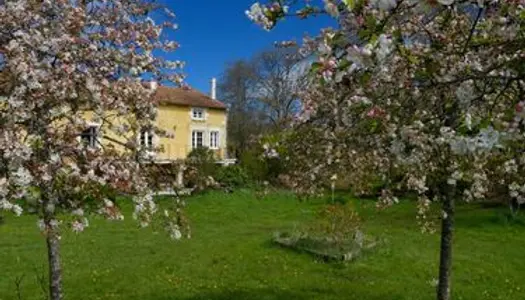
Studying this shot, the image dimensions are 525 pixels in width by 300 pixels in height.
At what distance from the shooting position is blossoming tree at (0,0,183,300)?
554 centimetres

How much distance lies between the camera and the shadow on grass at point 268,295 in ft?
39.4

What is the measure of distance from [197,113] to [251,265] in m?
35.9

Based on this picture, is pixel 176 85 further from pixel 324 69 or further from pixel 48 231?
pixel 324 69

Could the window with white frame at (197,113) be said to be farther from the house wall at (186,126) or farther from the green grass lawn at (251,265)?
the green grass lawn at (251,265)

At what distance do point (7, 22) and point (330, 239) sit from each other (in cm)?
1105

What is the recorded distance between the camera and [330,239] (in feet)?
53.3

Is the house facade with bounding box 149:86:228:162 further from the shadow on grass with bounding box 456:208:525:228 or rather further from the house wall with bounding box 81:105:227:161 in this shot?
the shadow on grass with bounding box 456:208:525:228

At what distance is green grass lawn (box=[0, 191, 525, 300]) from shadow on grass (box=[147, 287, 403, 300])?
20 mm

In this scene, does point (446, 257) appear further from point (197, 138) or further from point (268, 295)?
point (197, 138)

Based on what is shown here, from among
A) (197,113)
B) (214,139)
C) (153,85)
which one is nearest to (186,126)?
(197,113)

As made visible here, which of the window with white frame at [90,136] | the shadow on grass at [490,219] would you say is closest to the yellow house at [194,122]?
the shadow on grass at [490,219]

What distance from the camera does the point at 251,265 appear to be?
14906 millimetres

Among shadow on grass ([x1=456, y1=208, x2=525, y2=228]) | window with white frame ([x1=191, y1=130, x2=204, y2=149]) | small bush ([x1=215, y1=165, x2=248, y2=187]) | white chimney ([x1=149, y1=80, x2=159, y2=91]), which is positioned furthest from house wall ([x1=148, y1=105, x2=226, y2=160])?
white chimney ([x1=149, y1=80, x2=159, y2=91])

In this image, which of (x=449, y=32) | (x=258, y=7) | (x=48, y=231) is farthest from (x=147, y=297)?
(x=258, y=7)
